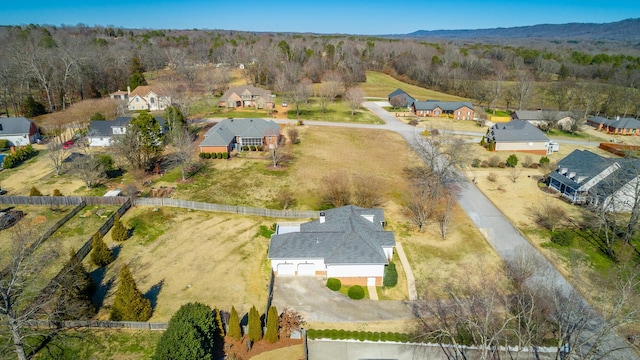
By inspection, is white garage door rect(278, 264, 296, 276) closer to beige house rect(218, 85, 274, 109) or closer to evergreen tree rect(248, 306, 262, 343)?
evergreen tree rect(248, 306, 262, 343)

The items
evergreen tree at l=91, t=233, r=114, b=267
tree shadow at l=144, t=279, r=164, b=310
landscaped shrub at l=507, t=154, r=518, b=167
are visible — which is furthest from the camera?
landscaped shrub at l=507, t=154, r=518, b=167

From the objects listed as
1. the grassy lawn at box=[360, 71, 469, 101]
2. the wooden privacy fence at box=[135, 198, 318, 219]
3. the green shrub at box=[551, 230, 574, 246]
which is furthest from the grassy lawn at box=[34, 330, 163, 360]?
the grassy lawn at box=[360, 71, 469, 101]

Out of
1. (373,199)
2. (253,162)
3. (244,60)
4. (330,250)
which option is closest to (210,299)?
(330,250)

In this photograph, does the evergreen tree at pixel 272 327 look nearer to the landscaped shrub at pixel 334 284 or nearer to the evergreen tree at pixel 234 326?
the evergreen tree at pixel 234 326

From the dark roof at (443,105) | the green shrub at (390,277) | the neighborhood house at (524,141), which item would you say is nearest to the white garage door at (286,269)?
the green shrub at (390,277)

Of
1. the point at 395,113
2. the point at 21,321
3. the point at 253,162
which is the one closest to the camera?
the point at 21,321

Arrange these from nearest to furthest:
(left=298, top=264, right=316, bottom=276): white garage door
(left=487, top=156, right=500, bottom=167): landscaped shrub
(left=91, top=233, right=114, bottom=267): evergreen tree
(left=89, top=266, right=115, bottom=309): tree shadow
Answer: (left=89, top=266, right=115, bottom=309): tree shadow
(left=298, top=264, right=316, bottom=276): white garage door
(left=91, top=233, right=114, bottom=267): evergreen tree
(left=487, top=156, right=500, bottom=167): landscaped shrub

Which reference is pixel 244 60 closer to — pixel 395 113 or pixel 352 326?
pixel 395 113
